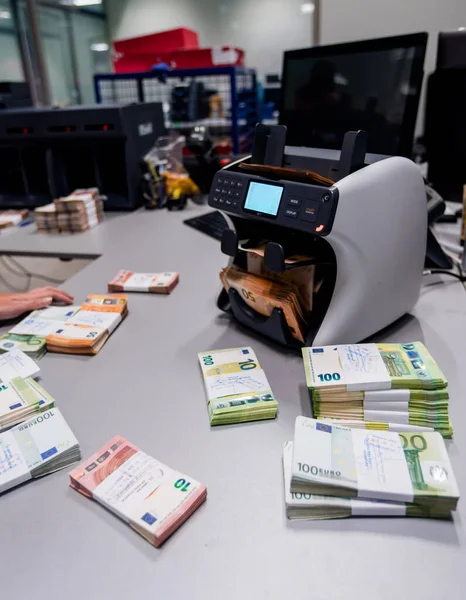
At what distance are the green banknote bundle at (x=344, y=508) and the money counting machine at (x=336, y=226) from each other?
1.06 ft

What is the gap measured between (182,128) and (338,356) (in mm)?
2785

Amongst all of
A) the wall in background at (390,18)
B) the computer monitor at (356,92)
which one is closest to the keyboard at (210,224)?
the computer monitor at (356,92)

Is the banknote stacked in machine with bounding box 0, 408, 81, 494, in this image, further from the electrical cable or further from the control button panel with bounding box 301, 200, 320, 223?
the electrical cable

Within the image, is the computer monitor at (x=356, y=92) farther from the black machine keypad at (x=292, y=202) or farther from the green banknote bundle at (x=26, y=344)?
the green banknote bundle at (x=26, y=344)

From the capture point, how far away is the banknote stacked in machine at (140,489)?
59 cm

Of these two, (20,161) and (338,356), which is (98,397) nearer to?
(338,356)

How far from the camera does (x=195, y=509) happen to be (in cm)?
62

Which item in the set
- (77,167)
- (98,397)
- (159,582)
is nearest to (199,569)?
(159,582)

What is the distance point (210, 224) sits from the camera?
5.64 feet

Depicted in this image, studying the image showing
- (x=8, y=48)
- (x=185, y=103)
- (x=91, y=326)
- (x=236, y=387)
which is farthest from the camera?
(x=8, y=48)

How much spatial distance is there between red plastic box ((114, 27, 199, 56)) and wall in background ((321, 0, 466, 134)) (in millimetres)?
1923

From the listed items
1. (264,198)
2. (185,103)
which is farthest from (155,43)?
(264,198)

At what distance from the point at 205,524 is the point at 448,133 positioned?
61.5 inches

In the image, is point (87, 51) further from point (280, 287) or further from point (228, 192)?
point (280, 287)
